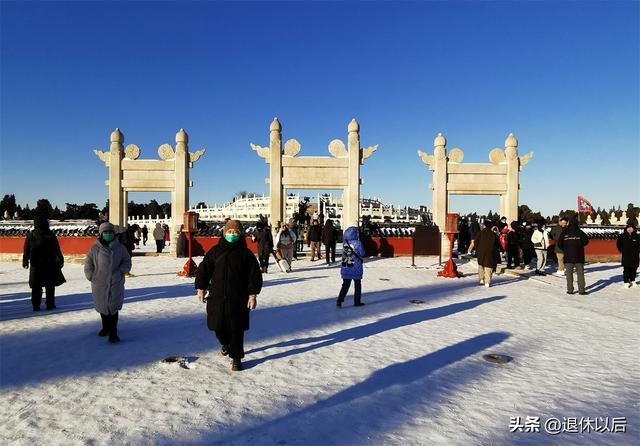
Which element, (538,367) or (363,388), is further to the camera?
(538,367)

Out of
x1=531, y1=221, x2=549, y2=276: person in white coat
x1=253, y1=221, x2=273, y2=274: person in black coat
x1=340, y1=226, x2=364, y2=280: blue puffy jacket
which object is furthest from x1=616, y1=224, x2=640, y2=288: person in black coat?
x1=253, y1=221, x2=273, y2=274: person in black coat

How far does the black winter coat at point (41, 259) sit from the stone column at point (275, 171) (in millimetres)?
11193

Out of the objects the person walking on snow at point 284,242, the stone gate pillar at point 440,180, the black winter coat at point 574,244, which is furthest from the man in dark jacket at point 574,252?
the stone gate pillar at point 440,180

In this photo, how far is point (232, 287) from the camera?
434 centimetres

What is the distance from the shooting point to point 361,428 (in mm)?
3262

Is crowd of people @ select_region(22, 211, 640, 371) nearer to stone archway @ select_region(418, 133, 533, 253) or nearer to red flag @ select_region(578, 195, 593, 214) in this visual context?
stone archway @ select_region(418, 133, 533, 253)

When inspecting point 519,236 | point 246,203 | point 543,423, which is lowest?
Answer: point 543,423

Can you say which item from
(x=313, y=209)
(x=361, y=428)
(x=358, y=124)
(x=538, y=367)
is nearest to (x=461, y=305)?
(x=538, y=367)

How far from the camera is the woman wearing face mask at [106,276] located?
17.9 ft

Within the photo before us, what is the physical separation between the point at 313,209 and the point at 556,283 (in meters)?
38.5

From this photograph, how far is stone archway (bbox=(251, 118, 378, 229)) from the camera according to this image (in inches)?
720

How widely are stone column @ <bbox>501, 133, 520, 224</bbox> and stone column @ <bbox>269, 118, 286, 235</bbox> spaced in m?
10.5

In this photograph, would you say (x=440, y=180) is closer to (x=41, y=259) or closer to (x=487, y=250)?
(x=487, y=250)

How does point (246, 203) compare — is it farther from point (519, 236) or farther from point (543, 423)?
point (543, 423)
